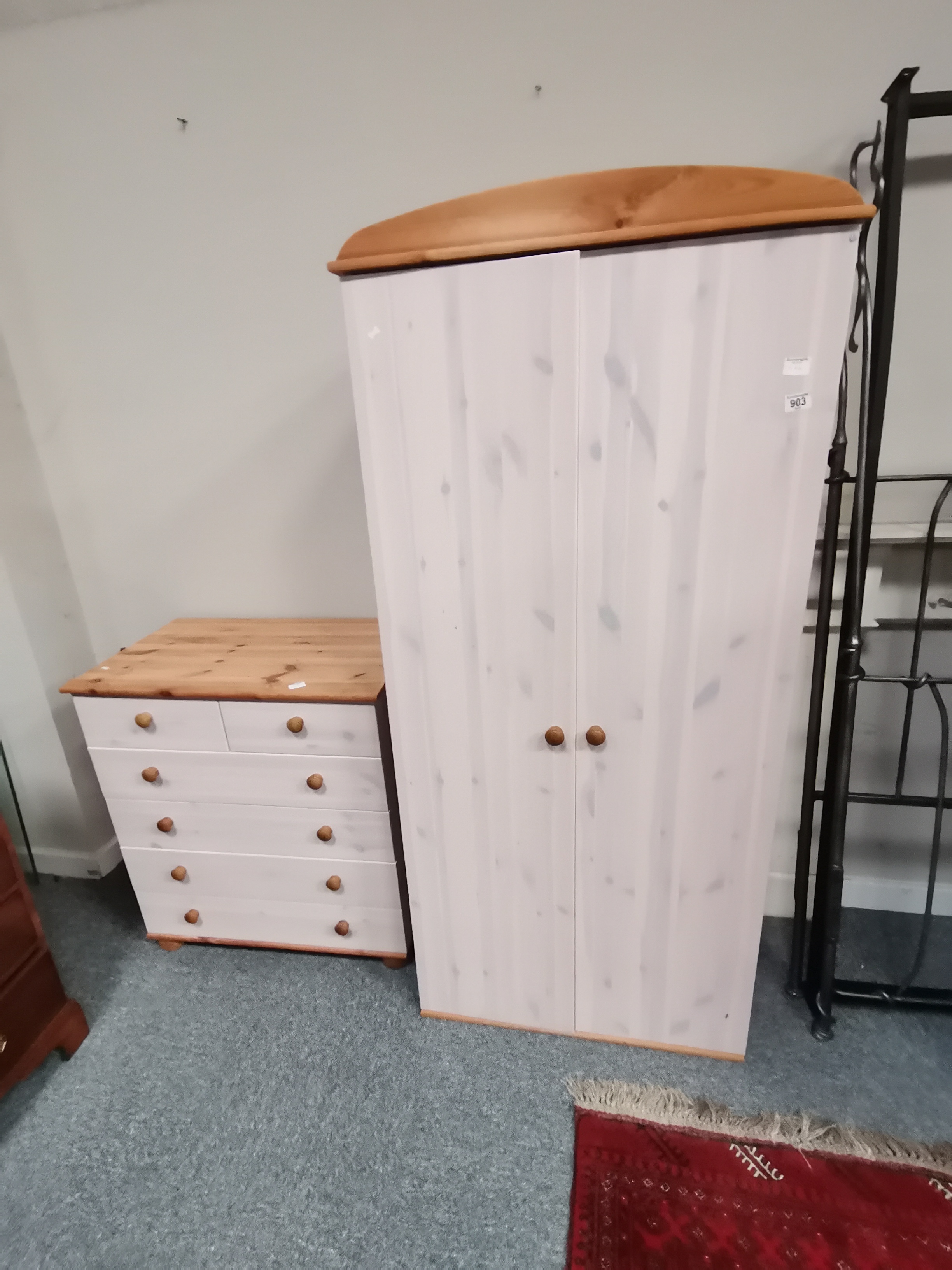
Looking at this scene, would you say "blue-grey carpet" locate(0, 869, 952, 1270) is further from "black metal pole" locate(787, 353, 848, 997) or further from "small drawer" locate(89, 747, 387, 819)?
"small drawer" locate(89, 747, 387, 819)

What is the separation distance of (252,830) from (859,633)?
143 cm

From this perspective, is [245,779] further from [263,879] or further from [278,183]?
[278,183]

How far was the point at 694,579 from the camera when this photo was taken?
3.62 feet

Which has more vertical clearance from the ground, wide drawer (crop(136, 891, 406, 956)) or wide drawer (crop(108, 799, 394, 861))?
wide drawer (crop(108, 799, 394, 861))

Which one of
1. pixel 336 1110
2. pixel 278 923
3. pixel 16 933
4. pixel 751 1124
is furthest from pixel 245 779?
pixel 751 1124

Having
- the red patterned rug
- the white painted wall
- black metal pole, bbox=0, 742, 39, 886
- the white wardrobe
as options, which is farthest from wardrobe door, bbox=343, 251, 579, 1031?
black metal pole, bbox=0, 742, 39, 886

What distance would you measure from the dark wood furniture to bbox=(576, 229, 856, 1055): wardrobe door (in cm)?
118

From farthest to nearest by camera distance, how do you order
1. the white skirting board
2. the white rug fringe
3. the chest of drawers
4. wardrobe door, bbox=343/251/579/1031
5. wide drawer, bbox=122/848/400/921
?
1. the white skirting board
2. wide drawer, bbox=122/848/400/921
3. the chest of drawers
4. the white rug fringe
5. wardrobe door, bbox=343/251/579/1031

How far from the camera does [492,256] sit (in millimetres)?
997

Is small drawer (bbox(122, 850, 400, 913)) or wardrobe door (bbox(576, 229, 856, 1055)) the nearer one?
wardrobe door (bbox(576, 229, 856, 1055))

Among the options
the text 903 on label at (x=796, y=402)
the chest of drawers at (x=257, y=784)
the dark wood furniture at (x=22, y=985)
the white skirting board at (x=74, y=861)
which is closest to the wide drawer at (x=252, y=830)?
the chest of drawers at (x=257, y=784)

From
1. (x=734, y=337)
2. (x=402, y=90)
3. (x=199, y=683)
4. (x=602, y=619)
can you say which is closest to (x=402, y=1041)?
(x=199, y=683)

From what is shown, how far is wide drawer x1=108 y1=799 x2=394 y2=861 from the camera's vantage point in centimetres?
160

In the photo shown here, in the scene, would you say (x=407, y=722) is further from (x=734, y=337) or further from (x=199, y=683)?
(x=734, y=337)
